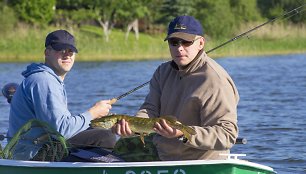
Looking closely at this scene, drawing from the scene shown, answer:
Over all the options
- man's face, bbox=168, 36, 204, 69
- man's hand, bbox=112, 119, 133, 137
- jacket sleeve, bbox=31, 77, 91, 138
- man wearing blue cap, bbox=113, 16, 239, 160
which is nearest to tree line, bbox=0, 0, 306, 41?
jacket sleeve, bbox=31, 77, 91, 138

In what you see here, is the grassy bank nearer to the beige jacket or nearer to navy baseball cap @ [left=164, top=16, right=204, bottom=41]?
the beige jacket

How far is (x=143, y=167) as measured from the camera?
207 inches

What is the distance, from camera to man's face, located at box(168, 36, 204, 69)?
5254mm

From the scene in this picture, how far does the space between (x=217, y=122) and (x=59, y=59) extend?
126cm

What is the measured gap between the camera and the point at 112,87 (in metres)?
21.2

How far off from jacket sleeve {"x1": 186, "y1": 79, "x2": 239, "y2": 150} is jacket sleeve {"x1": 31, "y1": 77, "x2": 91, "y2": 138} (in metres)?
0.89

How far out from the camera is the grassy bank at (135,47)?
3328 cm

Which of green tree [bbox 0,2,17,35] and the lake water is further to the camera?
green tree [bbox 0,2,17,35]

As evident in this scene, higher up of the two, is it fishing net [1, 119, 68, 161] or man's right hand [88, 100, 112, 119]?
man's right hand [88, 100, 112, 119]

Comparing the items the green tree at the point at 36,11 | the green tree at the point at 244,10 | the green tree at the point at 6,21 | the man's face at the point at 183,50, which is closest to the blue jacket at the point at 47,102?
the man's face at the point at 183,50

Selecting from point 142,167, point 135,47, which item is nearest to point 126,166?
point 142,167

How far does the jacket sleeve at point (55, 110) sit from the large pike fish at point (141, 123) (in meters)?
0.37

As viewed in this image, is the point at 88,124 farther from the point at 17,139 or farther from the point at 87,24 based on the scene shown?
the point at 87,24

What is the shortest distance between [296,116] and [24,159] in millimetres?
8922
